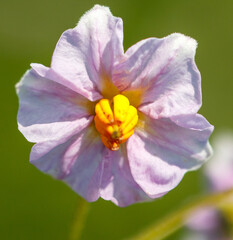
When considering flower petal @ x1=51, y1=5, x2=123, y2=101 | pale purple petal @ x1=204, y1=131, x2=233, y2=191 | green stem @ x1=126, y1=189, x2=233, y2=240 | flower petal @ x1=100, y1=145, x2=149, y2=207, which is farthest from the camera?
pale purple petal @ x1=204, y1=131, x2=233, y2=191

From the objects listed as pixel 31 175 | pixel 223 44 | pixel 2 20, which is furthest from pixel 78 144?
pixel 223 44

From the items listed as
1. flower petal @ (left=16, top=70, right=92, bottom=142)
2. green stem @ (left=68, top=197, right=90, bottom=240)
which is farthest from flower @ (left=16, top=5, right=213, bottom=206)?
green stem @ (left=68, top=197, right=90, bottom=240)

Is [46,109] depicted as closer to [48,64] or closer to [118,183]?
[118,183]

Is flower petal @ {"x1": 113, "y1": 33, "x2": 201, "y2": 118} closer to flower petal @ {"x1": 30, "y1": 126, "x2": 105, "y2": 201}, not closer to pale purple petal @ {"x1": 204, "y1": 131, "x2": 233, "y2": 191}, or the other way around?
flower petal @ {"x1": 30, "y1": 126, "x2": 105, "y2": 201}

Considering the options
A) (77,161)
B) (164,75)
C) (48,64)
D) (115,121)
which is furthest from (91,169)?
(48,64)

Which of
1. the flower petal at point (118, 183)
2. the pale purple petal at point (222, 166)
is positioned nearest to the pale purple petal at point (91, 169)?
the flower petal at point (118, 183)

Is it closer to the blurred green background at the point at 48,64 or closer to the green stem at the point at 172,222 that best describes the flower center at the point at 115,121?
the green stem at the point at 172,222
